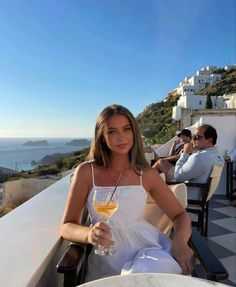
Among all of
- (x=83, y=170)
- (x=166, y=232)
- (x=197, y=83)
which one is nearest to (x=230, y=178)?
(x=166, y=232)

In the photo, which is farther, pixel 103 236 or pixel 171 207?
pixel 171 207

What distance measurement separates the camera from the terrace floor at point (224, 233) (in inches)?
110

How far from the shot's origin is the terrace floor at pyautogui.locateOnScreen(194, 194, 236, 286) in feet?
9.14

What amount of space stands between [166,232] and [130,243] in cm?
43

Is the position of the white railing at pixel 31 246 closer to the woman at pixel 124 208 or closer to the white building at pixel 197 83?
the woman at pixel 124 208

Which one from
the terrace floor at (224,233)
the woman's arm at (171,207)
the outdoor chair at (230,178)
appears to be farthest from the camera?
the outdoor chair at (230,178)

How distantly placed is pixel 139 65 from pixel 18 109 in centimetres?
2488

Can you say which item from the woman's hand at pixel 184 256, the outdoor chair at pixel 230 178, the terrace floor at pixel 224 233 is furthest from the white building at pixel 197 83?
the woman's hand at pixel 184 256

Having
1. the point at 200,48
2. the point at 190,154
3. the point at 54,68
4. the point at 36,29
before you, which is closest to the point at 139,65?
the point at 54,68

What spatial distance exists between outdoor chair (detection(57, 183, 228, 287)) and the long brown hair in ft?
0.75

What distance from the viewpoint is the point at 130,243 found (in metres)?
1.53

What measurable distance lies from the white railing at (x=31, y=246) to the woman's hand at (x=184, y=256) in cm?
54

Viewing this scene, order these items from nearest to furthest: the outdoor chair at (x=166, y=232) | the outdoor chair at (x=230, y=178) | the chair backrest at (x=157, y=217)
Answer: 1. the outdoor chair at (x=166, y=232)
2. the chair backrest at (x=157, y=217)
3. the outdoor chair at (x=230, y=178)

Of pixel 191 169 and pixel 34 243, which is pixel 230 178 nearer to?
pixel 191 169
